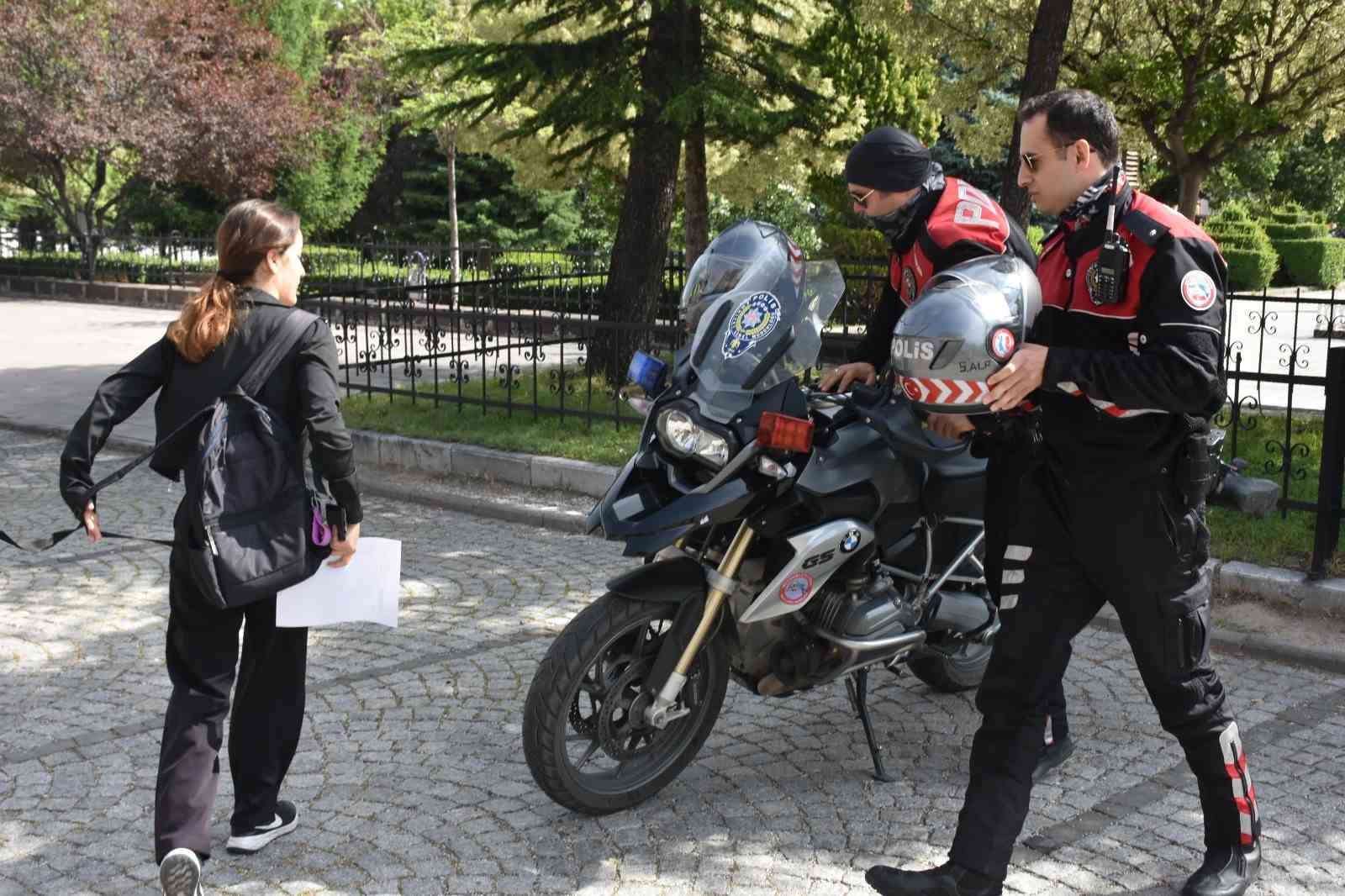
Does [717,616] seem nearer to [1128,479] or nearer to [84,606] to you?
[1128,479]

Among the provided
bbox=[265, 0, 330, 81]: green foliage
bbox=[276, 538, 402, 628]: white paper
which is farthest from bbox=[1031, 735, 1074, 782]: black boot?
bbox=[265, 0, 330, 81]: green foliage

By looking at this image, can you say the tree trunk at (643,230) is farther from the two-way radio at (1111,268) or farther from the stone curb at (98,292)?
the stone curb at (98,292)

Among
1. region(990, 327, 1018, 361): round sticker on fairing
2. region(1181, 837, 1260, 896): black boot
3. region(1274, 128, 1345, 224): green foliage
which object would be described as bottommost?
region(1181, 837, 1260, 896): black boot

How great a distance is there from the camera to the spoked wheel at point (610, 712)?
154 inches

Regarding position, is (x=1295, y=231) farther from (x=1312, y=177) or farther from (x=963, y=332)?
(x=963, y=332)

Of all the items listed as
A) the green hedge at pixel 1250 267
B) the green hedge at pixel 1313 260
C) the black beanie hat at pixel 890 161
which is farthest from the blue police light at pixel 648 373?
the green hedge at pixel 1313 260

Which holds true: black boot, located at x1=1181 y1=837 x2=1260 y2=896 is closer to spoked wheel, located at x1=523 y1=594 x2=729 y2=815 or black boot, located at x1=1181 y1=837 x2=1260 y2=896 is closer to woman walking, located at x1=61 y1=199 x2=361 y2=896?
spoked wheel, located at x1=523 y1=594 x2=729 y2=815

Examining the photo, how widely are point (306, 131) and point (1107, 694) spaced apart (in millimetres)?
25751

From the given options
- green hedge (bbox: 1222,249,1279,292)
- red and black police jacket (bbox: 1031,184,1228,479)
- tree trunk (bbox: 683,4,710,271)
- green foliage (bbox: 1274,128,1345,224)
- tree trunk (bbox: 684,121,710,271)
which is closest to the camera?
red and black police jacket (bbox: 1031,184,1228,479)

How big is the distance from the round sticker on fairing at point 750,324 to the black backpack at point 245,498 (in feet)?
3.70

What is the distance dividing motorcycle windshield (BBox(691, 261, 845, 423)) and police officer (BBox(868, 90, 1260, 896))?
2.30 feet

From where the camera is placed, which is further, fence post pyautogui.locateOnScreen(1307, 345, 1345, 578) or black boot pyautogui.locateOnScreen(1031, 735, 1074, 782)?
fence post pyautogui.locateOnScreen(1307, 345, 1345, 578)

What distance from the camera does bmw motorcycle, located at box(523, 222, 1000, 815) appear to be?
3.91 meters

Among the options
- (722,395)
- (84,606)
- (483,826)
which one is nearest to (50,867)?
(483,826)
